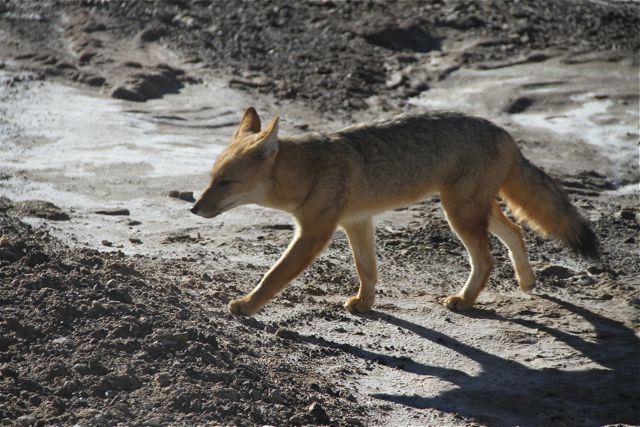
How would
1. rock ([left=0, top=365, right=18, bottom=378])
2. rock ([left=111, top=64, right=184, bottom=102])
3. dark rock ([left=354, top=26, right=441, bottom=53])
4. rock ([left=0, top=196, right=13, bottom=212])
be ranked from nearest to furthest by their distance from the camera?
rock ([left=0, top=365, right=18, bottom=378]) → rock ([left=0, top=196, right=13, bottom=212]) → rock ([left=111, top=64, right=184, bottom=102]) → dark rock ([left=354, top=26, right=441, bottom=53])

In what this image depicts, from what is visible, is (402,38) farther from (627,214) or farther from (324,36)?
(627,214)

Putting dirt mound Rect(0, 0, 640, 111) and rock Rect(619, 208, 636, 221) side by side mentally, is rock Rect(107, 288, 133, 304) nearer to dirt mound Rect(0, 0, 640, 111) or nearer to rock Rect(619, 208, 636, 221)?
rock Rect(619, 208, 636, 221)

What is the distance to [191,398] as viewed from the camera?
5.64m

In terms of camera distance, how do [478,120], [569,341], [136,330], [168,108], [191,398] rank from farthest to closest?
[168,108] < [478,120] < [569,341] < [136,330] < [191,398]

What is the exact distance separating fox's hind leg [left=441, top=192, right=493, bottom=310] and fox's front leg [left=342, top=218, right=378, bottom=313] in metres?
0.64

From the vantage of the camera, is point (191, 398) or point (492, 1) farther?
point (492, 1)

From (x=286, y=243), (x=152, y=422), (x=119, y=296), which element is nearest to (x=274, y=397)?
(x=152, y=422)

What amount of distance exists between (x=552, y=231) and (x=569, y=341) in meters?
1.22

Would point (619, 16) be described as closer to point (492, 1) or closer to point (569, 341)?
point (492, 1)

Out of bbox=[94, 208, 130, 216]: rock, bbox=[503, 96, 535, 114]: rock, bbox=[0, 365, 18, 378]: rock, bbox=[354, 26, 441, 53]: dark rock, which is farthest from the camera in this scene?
bbox=[354, 26, 441, 53]: dark rock

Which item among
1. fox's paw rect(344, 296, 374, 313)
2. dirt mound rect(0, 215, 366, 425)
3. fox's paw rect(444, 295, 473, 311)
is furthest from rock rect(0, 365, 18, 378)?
fox's paw rect(444, 295, 473, 311)

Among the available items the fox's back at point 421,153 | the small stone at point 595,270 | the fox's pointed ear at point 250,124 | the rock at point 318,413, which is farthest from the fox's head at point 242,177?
the small stone at point 595,270

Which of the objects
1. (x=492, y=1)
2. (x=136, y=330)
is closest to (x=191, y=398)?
(x=136, y=330)

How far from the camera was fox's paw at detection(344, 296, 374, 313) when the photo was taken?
8125 mm
